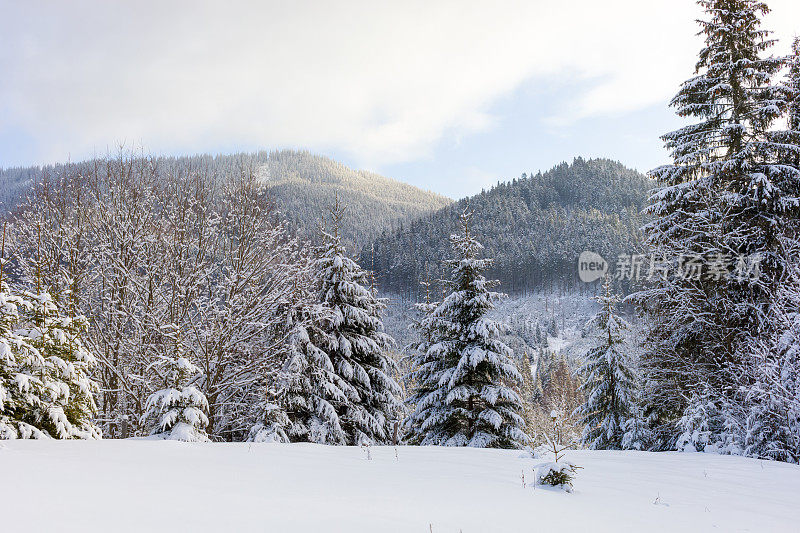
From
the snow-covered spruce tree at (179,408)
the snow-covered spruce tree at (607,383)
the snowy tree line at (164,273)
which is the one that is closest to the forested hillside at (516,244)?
the snow-covered spruce tree at (607,383)

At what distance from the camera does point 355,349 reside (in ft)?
52.3

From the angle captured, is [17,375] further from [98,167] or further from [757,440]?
[757,440]

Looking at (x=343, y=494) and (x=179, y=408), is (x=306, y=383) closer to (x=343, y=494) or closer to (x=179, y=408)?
(x=179, y=408)

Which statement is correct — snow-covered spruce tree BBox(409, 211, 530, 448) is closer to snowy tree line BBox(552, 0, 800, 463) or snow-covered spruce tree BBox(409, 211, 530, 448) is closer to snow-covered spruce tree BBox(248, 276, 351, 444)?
snow-covered spruce tree BBox(248, 276, 351, 444)

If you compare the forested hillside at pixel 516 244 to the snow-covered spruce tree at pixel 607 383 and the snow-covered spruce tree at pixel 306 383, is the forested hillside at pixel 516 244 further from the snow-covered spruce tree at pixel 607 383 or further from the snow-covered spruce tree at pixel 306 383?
the snow-covered spruce tree at pixel 306 383

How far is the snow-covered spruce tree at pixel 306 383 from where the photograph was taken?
13.7 m

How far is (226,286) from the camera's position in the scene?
13.6 metres

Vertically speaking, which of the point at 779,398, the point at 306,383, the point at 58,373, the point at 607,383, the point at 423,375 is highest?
the point at 58,373

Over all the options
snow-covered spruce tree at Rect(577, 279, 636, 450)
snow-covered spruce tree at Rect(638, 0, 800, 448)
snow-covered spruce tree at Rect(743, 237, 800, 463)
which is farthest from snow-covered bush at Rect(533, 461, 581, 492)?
snow-covered spruce tree at Rect(577, 279, 636, 450)

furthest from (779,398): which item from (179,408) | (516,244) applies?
(516,244)

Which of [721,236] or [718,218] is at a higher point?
[718,218]

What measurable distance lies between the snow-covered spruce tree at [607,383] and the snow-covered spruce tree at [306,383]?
1103 cm

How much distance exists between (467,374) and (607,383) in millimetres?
7965

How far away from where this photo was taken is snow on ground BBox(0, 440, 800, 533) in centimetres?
299
